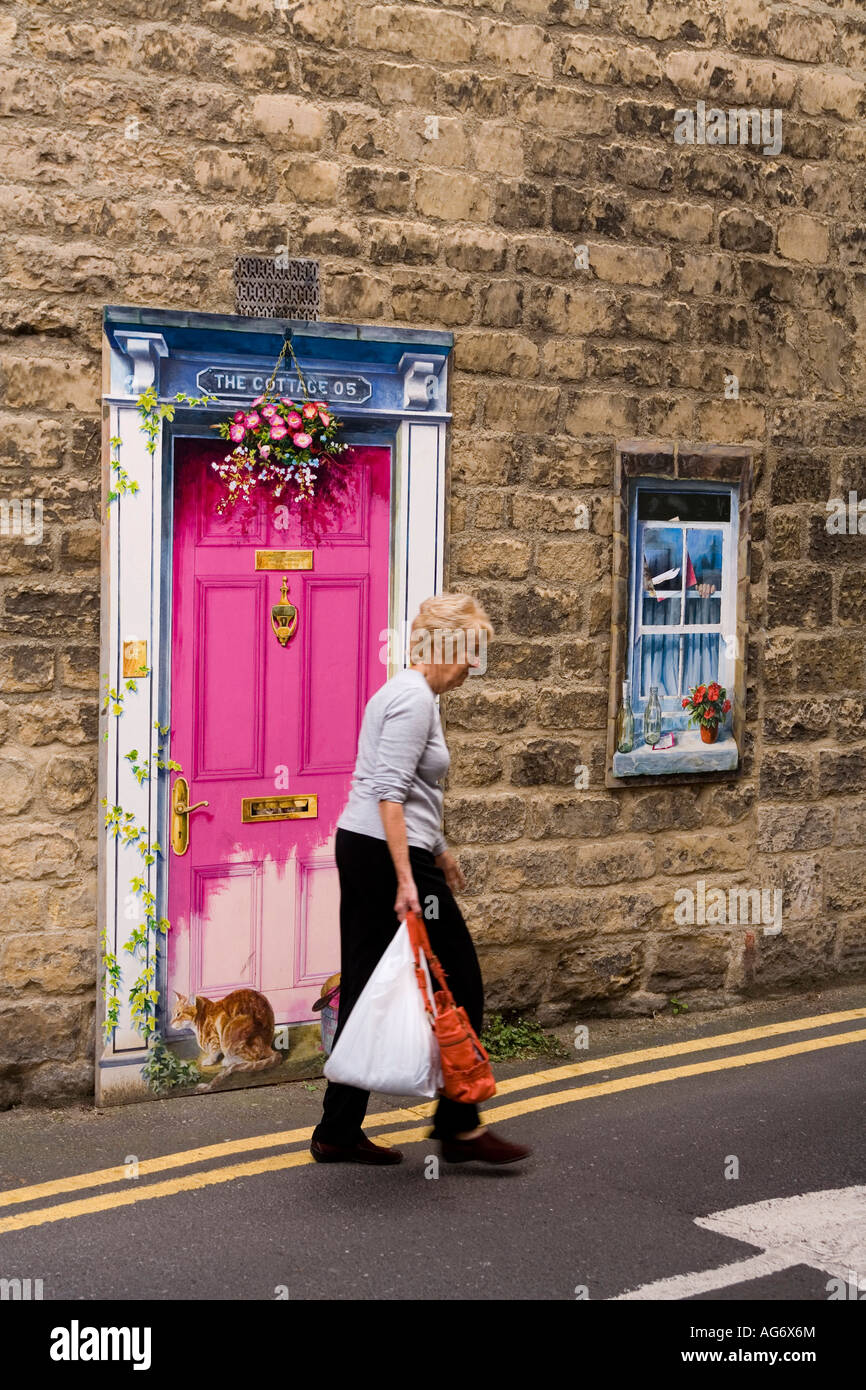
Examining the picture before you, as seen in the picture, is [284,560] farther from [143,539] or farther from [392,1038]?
[392,1038]

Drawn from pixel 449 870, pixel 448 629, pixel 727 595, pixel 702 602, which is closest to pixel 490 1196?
pixel 449 870

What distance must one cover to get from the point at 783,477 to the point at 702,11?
2.18 metres

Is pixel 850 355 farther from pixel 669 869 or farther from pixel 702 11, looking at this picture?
pixel 669 869

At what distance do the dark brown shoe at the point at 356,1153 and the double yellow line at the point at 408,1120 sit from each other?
103 mm

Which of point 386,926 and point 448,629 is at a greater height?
point 448,629

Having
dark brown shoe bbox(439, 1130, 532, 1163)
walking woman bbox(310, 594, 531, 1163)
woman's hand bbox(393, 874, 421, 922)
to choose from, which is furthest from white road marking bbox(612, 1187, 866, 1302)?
woman's hand bbox(393, 874, 421, 922)

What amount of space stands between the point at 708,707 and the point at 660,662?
0.35 metres

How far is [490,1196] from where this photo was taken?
5.18 meters

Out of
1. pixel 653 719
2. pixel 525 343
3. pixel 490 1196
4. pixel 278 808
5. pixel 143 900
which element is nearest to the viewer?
pixel 490 1196

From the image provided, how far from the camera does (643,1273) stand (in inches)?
179

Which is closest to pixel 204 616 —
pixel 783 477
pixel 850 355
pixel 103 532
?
pixel 103 532

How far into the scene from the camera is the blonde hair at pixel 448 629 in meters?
5.20

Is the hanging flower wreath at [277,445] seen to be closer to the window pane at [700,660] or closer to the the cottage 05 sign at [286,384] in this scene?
the the cottage 05 sign at [286,384]

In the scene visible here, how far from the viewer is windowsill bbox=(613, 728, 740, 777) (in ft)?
24.0
